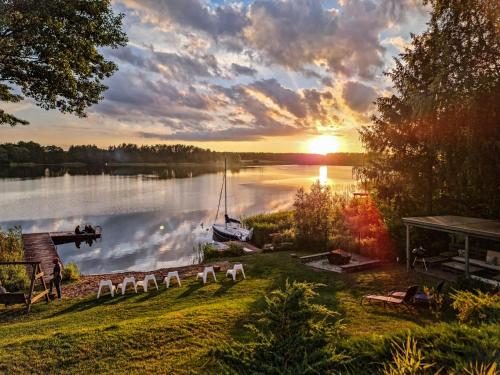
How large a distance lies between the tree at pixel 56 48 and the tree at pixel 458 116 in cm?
1423

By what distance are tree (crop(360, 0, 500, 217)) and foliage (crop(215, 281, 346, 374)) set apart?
11.5 metres

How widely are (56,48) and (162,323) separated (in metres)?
12.5

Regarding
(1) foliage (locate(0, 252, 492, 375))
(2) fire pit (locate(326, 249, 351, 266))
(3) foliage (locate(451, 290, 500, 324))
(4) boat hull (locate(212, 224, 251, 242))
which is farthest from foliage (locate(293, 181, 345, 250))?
(3) foliage (locate(451, 290, 500, 324))

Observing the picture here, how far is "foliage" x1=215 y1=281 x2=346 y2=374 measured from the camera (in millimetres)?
5343

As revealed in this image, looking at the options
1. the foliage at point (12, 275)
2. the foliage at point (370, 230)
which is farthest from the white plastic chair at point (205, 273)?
the foliage at point (370, 230)

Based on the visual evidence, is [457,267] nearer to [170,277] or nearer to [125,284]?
[170,277]

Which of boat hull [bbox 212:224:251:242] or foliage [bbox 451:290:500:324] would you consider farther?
boat hull [bbox 212:224:251:242]

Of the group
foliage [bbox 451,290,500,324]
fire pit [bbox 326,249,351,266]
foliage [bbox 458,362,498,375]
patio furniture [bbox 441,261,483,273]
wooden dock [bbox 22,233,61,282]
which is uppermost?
foliage [bbox 458,362,498,375]

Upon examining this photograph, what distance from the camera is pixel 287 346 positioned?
5.86 meters

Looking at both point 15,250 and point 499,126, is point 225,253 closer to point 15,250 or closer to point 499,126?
point 15,250

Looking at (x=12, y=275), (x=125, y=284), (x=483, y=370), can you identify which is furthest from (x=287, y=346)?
(x=12, y=275)

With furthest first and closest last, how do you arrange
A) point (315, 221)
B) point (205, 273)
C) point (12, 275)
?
point (315, 221) < point (12, 275) < point (205, 273)

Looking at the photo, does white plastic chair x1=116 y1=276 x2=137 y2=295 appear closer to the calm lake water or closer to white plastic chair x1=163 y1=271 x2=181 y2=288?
white plastic chair x1=163 y1=271 x2=181 y2=288

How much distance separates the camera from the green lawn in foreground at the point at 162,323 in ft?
25.5
